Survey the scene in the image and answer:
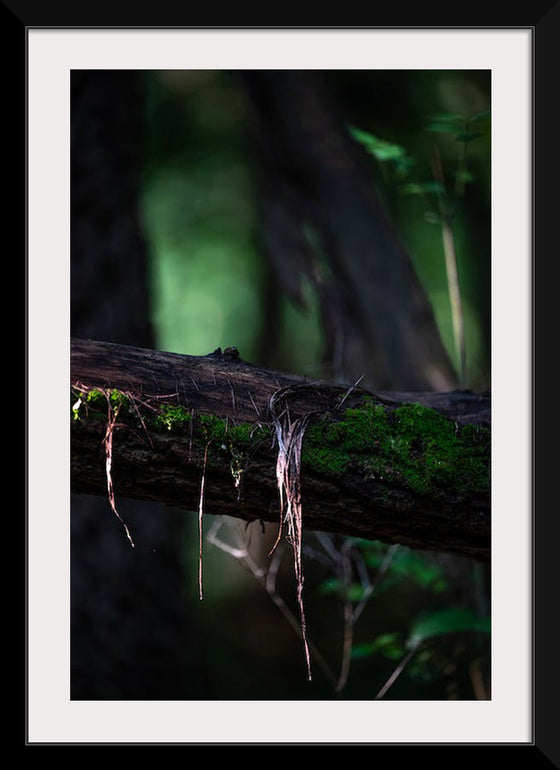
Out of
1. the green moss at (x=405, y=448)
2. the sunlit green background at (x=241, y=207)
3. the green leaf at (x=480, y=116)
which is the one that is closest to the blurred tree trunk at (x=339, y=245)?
the sunlit green background at (x=241, y=207)

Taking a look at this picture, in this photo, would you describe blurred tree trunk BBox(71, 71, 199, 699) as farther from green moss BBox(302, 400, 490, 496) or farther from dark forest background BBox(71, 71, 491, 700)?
green moss BBox(302, 400, 490, 496)

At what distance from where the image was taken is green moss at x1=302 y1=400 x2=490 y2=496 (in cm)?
174

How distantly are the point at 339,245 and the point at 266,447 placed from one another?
7.85 ft

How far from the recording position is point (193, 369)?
1.74 meters

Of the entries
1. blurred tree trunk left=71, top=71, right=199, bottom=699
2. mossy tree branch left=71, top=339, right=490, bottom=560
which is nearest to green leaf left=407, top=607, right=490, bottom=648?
mossy tree branch left=71, top=339, right=490, bottom=560

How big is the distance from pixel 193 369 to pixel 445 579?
6.65 ft

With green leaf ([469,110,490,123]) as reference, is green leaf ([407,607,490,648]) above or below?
below

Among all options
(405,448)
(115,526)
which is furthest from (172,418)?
(115,526)

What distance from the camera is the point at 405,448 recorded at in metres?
1.81

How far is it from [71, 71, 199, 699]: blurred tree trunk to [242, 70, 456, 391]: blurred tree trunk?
35.6 inches
